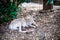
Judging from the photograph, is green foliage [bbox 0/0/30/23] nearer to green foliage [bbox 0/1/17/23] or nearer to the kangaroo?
green foliage [bbox 0/1/17/23]

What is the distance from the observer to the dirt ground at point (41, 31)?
2.47 m

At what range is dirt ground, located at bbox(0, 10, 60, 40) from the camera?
2467mm

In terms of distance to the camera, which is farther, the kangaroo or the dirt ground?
the kangaroo

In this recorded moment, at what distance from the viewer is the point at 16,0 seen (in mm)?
3213

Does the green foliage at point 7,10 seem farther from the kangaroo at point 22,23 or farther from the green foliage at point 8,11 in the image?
the kangaroo at point 22,23

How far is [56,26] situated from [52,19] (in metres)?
0.31

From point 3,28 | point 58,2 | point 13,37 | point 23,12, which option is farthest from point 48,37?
point 58,2

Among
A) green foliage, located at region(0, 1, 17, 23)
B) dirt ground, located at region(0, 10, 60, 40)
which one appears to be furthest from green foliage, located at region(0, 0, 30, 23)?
dirt ground, located at region(0, 10, 60, 40)

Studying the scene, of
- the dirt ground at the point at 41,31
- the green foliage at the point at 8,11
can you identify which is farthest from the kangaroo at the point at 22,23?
the green foliage at the point at 8,11

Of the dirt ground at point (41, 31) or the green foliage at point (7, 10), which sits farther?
the green foliage at point (7, 10)

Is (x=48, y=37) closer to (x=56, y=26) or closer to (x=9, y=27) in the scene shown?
(x=56, y=26)

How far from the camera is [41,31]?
2619mm

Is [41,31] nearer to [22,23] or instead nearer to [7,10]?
[22,23]

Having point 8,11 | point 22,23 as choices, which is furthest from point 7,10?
point 22,23
